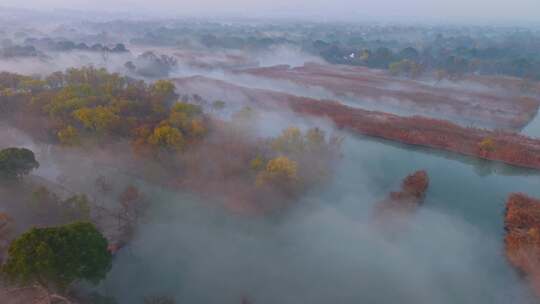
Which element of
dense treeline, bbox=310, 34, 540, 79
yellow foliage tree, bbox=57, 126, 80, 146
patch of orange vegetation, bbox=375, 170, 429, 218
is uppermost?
dense treeline, bbox=310, 34, 540, 79

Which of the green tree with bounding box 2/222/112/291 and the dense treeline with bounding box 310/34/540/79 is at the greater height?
the dense treeline with bounding box 310/34/540/79

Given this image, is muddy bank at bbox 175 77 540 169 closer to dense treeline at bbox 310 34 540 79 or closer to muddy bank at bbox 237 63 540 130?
muddy bank at bbox 237 63 540 130

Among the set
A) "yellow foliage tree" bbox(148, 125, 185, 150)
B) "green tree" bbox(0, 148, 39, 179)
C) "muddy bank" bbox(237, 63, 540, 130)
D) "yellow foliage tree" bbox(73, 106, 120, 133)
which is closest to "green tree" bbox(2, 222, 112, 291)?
"green tree" bbox(0, 148, 39, 179)

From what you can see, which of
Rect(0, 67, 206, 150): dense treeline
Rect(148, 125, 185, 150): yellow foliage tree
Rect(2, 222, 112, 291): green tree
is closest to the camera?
Rect(2, 222, 112, 291): green tree

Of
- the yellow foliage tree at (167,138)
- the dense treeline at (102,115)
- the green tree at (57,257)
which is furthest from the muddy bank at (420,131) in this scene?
the green tree at (57,257)

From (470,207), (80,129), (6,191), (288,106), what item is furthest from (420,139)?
(6,191)

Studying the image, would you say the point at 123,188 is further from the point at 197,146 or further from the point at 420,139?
the point at 420,139
